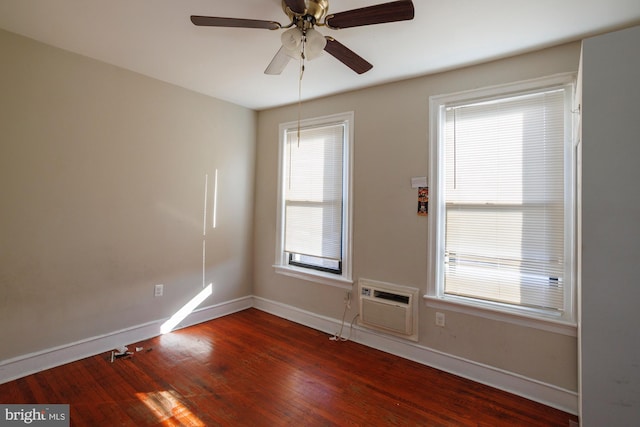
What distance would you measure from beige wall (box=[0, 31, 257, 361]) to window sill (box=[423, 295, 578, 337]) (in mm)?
2578

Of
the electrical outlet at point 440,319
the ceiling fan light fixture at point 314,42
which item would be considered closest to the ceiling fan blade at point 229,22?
the ceiling fan light fixture at point 314,42

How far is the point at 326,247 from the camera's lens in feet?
11.6

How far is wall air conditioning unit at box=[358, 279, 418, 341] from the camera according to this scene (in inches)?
110

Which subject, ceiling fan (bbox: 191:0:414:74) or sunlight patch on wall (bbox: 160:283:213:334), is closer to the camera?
ceiling fan (bbox: 191:0:414:74)

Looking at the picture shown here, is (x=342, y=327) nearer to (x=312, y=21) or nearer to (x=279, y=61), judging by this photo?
(x=279, y=61)

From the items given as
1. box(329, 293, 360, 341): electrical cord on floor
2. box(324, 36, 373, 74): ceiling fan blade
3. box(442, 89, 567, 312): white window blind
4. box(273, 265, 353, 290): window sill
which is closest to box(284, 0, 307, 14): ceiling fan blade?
box(324, 36, 373, 74): ceiling fan blade

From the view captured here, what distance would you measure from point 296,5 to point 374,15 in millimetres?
407

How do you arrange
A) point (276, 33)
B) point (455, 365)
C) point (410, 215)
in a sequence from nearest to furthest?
point (276, 33) → point (455, 365) → point (410, 215)

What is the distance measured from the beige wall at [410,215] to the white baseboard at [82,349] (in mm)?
1212

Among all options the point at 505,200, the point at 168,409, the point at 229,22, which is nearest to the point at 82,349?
the point at 168,409

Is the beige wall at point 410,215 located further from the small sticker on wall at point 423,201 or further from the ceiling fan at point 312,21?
the ceiling fan at point 312,21

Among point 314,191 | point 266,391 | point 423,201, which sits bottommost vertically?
point 266,391

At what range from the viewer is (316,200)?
142 inches

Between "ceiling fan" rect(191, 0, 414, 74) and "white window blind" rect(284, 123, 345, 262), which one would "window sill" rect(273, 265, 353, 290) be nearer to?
"white window blind" rect(284, 123, 345, 262)
